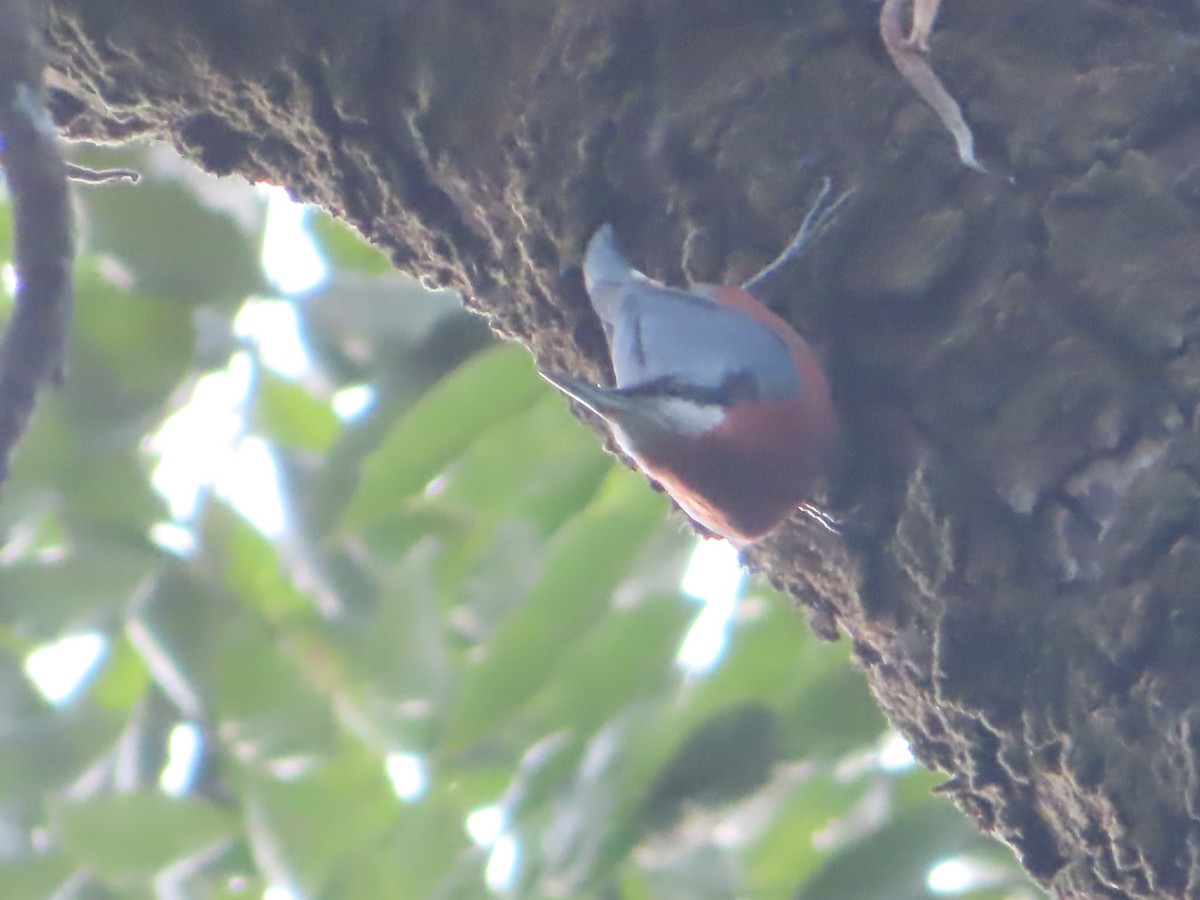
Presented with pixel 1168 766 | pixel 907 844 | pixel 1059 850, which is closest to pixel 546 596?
pixel 907 844

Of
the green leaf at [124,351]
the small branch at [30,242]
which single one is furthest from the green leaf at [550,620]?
the small branch at [30,242]

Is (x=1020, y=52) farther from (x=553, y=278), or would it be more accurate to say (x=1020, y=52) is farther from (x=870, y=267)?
(x=553, y=278)

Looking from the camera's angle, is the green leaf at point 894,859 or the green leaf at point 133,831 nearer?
the green leaf at point 894,859

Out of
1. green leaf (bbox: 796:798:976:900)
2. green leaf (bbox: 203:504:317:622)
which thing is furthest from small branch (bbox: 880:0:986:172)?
green leaf (bbox: 203:504:317:622)

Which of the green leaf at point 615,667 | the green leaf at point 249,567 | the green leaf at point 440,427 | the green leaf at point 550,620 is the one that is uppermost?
the green leaf at point 249,567

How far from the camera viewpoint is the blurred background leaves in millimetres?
2051

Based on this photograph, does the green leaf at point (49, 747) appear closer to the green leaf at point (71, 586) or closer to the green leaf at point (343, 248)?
the green leaf at point (71, 586)

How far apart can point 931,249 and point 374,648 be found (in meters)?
1.10

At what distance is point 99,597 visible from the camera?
236cm

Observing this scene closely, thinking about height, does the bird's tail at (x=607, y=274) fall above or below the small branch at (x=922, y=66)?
above

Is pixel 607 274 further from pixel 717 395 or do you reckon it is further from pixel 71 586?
pixel 71 586

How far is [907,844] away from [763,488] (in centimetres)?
62

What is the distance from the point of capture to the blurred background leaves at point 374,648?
205cm

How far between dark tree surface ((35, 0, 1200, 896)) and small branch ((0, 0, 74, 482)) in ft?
2.24
